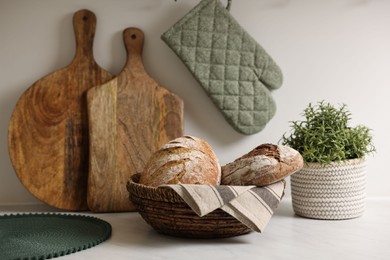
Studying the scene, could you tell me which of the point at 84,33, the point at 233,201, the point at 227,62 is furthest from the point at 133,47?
the point at 233,201

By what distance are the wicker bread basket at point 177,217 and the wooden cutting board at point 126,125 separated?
269 mm

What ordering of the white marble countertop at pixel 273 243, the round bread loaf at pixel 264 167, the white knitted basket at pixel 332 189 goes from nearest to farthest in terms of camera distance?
the white marble countertop at pixel 273 243
the round bread loaf at pixel 264 167
the white knitted basket at pixel 332 189

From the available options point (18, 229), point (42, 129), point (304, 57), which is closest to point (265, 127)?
point (304, 57)

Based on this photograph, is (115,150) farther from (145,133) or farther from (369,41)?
(369,41)

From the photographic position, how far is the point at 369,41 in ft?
4.97

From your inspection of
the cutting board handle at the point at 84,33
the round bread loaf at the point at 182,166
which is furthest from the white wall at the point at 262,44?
the round bread loaf at the point at 182,166

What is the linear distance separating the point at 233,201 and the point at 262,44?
2.00 ft

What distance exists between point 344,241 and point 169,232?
1.13 ft

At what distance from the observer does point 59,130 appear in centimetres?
135

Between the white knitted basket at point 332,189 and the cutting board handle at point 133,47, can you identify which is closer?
the white knitted basket at point 332,189

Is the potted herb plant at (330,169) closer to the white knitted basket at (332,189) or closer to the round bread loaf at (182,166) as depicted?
the white knitted basket at (332,189)

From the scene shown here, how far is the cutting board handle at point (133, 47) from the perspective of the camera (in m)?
1.39

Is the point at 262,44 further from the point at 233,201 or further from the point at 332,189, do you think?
the point at 233,201

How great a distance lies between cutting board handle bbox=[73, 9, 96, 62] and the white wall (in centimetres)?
3
